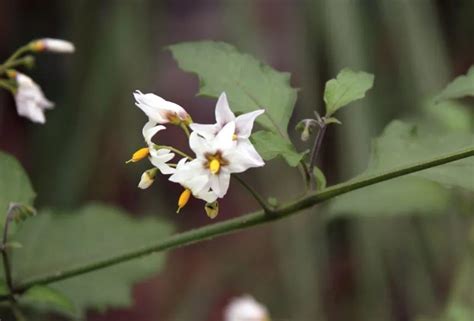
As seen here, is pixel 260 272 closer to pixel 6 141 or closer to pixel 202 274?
pixel 202 274

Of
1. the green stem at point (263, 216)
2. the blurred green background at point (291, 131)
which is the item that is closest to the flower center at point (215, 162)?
the green stem at point (263, 216)

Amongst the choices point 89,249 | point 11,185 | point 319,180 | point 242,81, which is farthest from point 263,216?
point 89,249

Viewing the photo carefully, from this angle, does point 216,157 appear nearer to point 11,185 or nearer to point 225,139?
point 225,139

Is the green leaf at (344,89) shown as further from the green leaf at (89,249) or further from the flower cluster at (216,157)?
the green leaf at (89,249)

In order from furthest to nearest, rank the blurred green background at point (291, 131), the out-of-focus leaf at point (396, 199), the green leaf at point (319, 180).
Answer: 1. the blurred green background at point (291, 131)
2. the out-of-focus leaf at point (396, 199)
3. the green leaf at point (319, 180)

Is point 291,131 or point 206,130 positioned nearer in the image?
point 206,130

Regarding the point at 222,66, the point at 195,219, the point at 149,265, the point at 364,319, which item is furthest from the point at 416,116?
the point at 222,66

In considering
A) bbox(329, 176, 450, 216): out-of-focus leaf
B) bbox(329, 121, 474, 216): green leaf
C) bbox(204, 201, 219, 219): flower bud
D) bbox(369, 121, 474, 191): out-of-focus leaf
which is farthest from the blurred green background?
bbox(204, 201, 219, 219): flower bud
